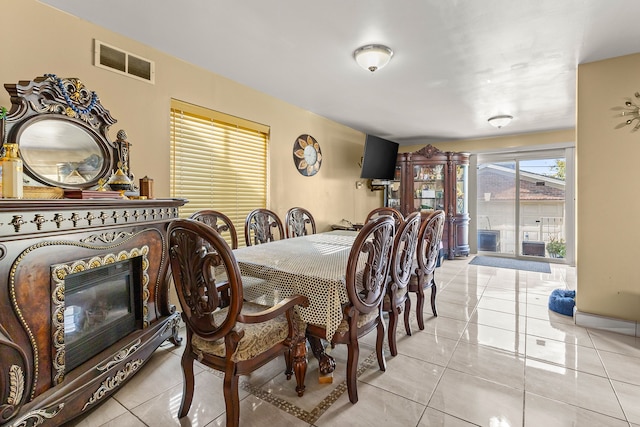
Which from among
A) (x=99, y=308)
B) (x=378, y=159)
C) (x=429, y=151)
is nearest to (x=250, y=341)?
(x=99, y=308)

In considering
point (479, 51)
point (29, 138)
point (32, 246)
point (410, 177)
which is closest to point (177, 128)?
point (29, 138)

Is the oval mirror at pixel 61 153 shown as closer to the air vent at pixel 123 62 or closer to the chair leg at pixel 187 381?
the air vent at pixel 123 62

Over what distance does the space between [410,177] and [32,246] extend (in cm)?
565

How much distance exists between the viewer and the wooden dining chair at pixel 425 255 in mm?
2438

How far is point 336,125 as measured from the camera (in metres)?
4.86

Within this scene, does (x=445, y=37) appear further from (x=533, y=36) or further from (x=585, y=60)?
(x=585, y=60)

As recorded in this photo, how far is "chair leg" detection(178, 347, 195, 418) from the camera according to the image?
1.52m

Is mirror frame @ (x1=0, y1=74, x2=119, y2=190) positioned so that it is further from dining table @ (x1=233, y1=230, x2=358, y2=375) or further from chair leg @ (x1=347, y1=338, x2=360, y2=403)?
chair leg @ (x1=347, y1=338, x2=360, y2=403)

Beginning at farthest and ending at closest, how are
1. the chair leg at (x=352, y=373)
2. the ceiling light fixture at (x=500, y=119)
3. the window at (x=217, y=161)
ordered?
the ceiling light fixture at (x=500, y=119)
the window at (x=217, y=161)
the chair leg at (x=352, y=373)

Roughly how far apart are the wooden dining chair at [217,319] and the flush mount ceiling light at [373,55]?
1926 mm

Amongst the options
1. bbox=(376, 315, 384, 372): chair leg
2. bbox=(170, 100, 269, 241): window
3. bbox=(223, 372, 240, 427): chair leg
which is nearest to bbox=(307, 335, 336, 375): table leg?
bbox=(376, 315, 384, 372): chair leg

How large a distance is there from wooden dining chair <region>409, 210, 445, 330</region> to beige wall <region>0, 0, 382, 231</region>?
6.23ft

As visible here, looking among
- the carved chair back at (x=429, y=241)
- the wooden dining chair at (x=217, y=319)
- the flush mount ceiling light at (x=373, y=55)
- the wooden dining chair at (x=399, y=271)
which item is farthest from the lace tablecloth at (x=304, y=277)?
the flush mount ceiling light at (x=373, y=55)

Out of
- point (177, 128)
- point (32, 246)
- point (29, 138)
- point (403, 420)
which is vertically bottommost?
point (403, 420)
